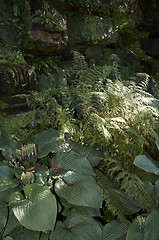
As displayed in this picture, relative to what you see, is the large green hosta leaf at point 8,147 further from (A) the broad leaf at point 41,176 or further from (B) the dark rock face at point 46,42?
(B) the dark rock face at point 46,42

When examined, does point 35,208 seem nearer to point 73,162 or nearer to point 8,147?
point 73,162

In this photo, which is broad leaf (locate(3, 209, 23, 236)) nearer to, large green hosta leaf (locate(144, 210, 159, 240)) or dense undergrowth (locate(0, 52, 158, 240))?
dense undergrowth (locate(0, 52, 158, 240))

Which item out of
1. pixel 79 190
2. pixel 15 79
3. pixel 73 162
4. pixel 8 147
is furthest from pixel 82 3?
pixel 79 190

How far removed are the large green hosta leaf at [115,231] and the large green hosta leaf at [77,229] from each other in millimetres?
65

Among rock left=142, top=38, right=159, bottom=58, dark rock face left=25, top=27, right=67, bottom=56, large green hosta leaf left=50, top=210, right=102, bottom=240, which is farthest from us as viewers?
rock left=142, top=38, right=159, bottom=58

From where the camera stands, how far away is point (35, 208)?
144cm

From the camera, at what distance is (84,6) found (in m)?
4.43

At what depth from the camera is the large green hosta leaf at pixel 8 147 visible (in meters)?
2.03

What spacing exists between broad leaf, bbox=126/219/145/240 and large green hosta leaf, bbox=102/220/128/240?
0.11 m

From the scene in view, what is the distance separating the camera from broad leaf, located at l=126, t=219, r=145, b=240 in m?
1.41

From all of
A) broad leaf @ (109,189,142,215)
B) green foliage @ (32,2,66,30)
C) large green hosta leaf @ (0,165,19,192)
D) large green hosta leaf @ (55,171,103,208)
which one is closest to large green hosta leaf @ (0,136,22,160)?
large green hosta leaf @ (0,165,19,192)

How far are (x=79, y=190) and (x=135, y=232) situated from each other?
1.68ft

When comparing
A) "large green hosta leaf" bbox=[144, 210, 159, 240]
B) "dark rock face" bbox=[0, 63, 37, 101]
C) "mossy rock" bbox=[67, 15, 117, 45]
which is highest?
"mossy rock" bbox=[67, 15, 117, 45]

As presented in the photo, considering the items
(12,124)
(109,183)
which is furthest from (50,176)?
(12,124)
